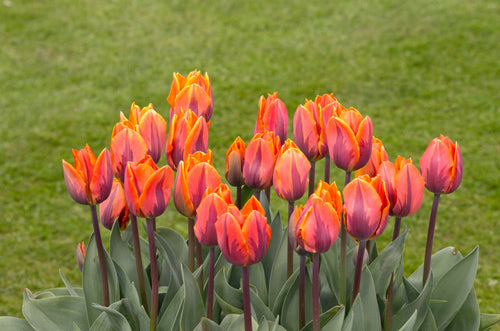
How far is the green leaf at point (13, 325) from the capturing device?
2.14m

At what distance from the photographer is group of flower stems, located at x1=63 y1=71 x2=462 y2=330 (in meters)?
1.53

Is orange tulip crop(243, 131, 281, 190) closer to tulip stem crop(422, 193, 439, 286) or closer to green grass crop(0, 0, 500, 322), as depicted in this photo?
tulip stem crop(422, 193, 439, 286)

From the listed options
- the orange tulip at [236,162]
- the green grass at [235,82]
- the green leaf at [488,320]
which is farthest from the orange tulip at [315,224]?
the green grass at [235,82]

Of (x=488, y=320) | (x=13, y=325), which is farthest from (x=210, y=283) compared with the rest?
(x=488, y=320)

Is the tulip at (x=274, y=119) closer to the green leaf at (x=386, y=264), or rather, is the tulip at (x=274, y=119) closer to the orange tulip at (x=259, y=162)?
the orange tulip at (x=259, y=162)

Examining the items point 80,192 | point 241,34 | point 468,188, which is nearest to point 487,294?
point 468,188

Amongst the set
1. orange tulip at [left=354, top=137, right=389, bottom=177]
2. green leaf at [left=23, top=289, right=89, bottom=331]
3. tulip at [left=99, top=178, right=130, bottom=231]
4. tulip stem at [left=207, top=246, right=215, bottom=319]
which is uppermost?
orange tulip at [left=354, top=137, right=389, bottom=177]

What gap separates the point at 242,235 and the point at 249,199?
Answer: 0.20 metres

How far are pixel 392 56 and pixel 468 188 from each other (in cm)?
201

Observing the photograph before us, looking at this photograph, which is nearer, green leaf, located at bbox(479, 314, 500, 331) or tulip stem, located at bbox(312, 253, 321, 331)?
tulip stem, located at bbox(312, 253, 321, 331)

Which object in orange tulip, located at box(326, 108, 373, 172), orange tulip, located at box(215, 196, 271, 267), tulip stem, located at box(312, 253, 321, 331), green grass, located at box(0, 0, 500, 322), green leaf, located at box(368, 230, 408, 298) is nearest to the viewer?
orange tulip, located at box(215, 196, 271, 267)

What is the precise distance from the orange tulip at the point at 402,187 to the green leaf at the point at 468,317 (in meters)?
0.50

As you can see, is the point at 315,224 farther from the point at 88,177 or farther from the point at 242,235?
the point at 88,177

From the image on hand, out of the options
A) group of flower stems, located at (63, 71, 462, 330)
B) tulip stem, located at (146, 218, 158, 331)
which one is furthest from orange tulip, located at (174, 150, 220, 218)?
tulip stem, located at (146, 218, 158, 331)
